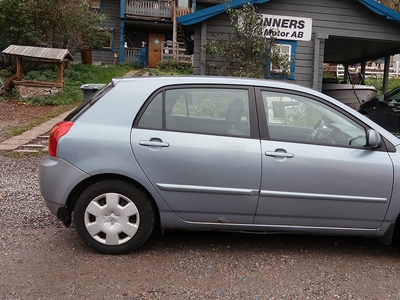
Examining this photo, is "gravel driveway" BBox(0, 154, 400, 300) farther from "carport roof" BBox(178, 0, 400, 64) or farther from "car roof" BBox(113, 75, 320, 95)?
"carport roof" BBox(178, 0, 400, 64)

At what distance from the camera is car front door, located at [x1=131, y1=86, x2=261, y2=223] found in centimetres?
344

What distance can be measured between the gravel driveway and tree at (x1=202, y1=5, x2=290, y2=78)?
6.46m

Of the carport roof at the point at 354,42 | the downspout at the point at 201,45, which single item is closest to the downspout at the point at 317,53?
the carport roof at the point at 354,42

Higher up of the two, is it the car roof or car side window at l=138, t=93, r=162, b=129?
the car roof

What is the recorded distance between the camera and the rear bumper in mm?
3486

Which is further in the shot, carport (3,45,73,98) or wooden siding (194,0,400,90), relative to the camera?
carport (3,45,73,98)

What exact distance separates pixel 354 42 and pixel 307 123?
382 inches

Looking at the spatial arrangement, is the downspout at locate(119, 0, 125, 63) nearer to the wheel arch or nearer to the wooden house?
the wooden house

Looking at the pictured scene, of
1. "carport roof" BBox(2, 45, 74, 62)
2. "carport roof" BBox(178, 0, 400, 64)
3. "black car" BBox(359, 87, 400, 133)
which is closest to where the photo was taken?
"black car" BBox(359, 87, 400, 133)

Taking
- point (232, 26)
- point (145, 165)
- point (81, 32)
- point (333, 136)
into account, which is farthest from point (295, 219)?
point (81, 32)

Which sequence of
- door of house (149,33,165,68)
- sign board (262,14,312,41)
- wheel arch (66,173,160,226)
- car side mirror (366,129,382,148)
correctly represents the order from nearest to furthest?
1. car side mirror (366,129,382,148)
2. wheel arch (66,173,160,226)
3. sign board (262,14,312,41)
4. door of house (149,33,165,68)

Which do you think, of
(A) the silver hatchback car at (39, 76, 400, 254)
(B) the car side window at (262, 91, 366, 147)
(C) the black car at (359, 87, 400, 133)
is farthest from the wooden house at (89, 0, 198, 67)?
(A) the silver hatchback car at (39, 76, 400, 254)

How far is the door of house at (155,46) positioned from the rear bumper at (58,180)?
2149cm

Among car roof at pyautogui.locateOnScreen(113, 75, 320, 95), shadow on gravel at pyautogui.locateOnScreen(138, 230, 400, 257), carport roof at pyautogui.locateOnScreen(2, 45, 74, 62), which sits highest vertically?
carport roof at pyautogui.locateOnScreen(2, 45, 74, 62)
